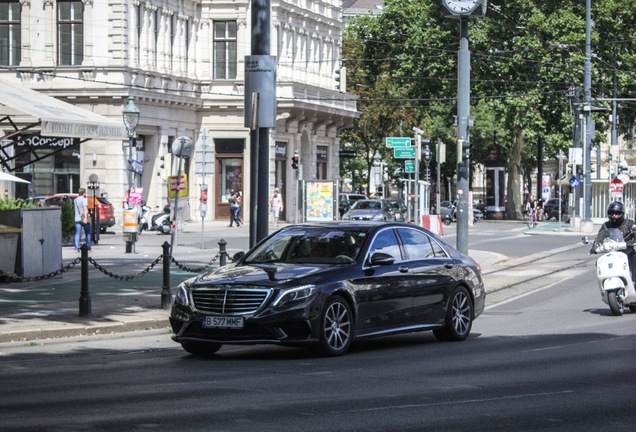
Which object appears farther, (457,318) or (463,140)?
(463,140)

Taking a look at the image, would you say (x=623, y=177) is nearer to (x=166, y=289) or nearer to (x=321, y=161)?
(x=321, y=161)

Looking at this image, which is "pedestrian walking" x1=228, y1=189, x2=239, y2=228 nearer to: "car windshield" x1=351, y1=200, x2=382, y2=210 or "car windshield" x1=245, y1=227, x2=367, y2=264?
"car windshield" x1=351, y1=200, x2=382, y2=210

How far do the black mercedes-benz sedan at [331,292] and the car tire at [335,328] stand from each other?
0.03 ft

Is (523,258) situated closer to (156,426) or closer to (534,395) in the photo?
(534,395)

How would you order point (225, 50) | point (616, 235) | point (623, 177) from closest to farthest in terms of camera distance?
point (616, 235), point (623, 177), point (225, 50)

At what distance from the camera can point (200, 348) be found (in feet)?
48.5

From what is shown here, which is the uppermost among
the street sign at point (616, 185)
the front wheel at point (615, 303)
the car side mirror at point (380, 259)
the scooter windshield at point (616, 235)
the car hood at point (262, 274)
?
the street sign at point (616, 185)

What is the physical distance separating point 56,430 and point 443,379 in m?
4.26

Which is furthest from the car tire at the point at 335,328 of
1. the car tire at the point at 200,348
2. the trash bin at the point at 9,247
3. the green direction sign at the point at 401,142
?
the green direction sign at the point at 401,142

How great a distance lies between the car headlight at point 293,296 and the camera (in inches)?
546

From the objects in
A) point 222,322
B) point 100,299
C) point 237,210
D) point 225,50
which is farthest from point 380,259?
point 225,50

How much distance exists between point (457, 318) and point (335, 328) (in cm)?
257

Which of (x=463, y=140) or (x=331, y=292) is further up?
(x=463, y=140)

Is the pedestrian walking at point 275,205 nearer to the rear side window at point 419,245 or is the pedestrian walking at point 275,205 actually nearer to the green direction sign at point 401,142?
the green direction sign at point 401,142
